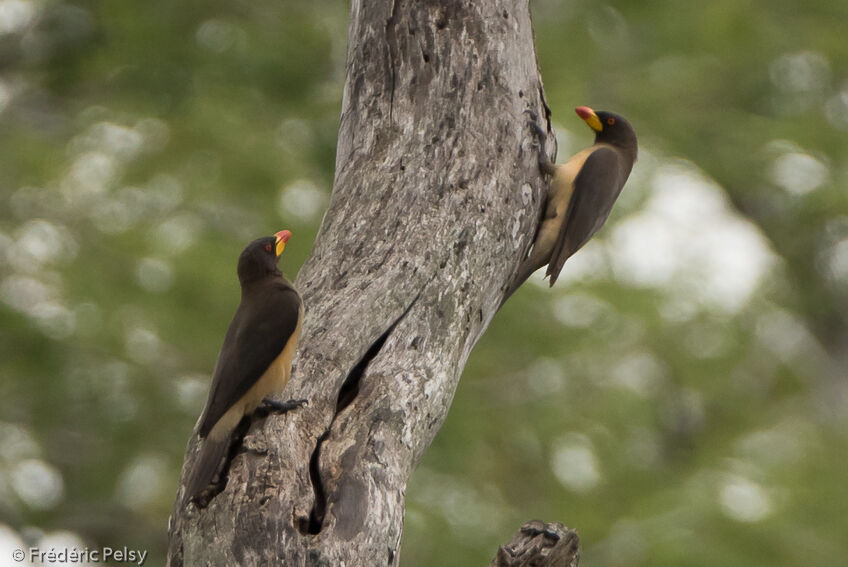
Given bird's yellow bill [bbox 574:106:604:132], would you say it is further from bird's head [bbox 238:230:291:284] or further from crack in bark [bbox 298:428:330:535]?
crack in bark [bbox 298:428:330:535]

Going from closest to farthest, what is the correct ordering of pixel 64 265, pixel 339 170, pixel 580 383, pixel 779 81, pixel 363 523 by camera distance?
1. pixel 363 523
2. pixel 339 170
3. pixel 64 265
4. pixel 580 383
5. pixel 779 81

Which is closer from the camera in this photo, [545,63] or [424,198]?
[424,198]

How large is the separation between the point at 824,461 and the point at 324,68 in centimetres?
535

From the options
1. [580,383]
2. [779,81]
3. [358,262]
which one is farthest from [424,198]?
[779,81]

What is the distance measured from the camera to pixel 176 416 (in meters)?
7.55

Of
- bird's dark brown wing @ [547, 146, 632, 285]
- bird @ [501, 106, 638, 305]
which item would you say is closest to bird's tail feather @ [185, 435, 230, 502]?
bird @ [501, 106, 638, 305]

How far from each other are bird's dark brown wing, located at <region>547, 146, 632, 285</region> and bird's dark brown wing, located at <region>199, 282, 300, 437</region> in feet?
4.62

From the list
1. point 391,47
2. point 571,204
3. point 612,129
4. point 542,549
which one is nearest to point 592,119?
point 612,129

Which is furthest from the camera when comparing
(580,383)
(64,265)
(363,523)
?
(580,383)

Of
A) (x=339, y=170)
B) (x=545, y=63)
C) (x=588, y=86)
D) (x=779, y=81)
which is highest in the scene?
(x=779, y=81)

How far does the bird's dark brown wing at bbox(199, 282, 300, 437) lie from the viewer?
360 cm

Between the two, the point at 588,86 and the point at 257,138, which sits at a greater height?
the point at 588,86

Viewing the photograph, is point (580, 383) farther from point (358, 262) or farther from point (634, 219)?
point (358, 262)

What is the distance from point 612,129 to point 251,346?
3076mm
